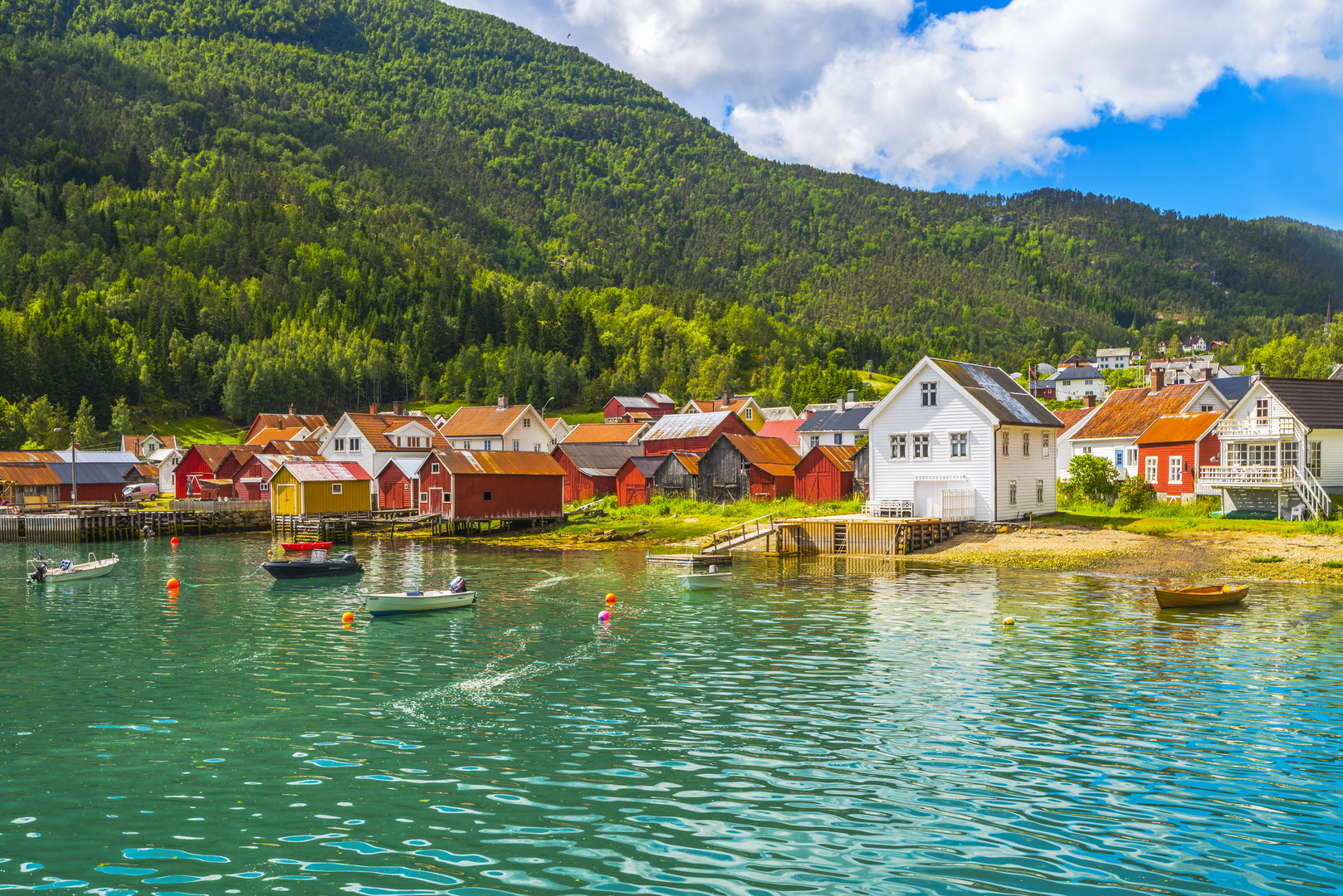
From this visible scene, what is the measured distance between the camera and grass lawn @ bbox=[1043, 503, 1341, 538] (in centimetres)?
5256

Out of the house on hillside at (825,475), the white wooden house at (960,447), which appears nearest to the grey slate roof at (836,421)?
the house on hillside at (825,475)

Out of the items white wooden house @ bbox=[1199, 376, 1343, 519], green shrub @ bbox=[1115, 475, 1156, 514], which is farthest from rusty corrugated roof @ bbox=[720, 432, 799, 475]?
white wooden house @ bbox=[1199, 376, 1343, 519]

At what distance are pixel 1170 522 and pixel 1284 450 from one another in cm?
890

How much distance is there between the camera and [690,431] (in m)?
105

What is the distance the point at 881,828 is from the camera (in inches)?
613

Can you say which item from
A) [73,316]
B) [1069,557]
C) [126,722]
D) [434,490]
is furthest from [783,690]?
[73,316]

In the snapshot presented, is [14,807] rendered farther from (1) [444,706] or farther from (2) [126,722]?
(1) [444,706]

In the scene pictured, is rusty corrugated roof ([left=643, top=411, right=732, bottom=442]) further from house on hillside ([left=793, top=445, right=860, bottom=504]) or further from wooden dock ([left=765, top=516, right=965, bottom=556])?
wooden dock ([left=765, top=516, right=965, bottom=556])

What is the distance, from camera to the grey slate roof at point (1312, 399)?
57.3m

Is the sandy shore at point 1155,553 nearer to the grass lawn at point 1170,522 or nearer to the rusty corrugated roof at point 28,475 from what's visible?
the grass lawn at point 1170,522

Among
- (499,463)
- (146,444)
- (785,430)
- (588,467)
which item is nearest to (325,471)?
(499,463)

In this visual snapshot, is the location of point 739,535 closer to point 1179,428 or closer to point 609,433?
point 1179,428

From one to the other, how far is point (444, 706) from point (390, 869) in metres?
10.0

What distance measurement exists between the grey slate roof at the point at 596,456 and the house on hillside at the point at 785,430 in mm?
15567
